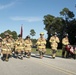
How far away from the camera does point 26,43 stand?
27.1 metres

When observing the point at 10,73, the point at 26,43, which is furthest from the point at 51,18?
the point at 10,73

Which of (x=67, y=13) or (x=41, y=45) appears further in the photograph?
(x=67, y=13)

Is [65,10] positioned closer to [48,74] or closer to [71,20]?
[71,20]

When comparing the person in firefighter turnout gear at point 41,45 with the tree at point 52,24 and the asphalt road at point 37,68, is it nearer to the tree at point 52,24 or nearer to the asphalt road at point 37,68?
the asphalt road at point 37,68

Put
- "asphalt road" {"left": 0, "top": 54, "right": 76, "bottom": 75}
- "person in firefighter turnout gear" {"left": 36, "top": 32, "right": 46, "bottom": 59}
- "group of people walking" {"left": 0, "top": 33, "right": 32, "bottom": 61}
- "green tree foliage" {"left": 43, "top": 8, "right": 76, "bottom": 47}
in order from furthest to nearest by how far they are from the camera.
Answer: "green tree foliage" {"left": 43, "top": 8, "right": 76, "bottom": 47} → "person in firefighter turnout gear" {"left": 36, "top": 32, "right": 46, "bottom": 59} → "group of people walking" {"left": 0, "top": 33, "right": 32, "bottom": 61} → "asphalt road" {"left": 0, "top": 54, "right": 76, "bottom": 75}

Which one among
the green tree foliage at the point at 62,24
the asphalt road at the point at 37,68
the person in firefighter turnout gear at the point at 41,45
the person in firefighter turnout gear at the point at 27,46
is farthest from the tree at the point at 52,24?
the asphalt road at the point at 37,68

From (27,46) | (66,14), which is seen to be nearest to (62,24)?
(66,14)

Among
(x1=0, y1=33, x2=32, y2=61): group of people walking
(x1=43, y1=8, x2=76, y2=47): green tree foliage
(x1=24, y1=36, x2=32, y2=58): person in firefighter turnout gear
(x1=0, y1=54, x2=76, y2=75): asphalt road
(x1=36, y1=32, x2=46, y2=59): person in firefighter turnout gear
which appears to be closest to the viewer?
(x1=0, y1=54, x2=76, y2=75): asphalt road

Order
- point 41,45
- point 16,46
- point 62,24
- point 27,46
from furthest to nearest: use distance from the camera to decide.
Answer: point 62,24 → point 27,46 → point 41,45 → point 16,46

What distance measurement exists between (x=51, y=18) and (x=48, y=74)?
9787 cm

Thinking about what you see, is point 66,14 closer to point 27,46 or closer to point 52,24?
point 52,24

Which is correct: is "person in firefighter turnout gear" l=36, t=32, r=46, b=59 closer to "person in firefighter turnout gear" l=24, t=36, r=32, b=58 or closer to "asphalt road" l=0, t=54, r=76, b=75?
"person in firefighter turnout gear" l=24, t=36, r=32, b=58

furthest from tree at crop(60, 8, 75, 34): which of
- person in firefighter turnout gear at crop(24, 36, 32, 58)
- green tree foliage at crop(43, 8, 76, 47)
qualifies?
person in firefighter turnout gear at crop(24, 36, 32, 58)

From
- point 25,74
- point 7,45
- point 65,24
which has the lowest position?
point 25,74
